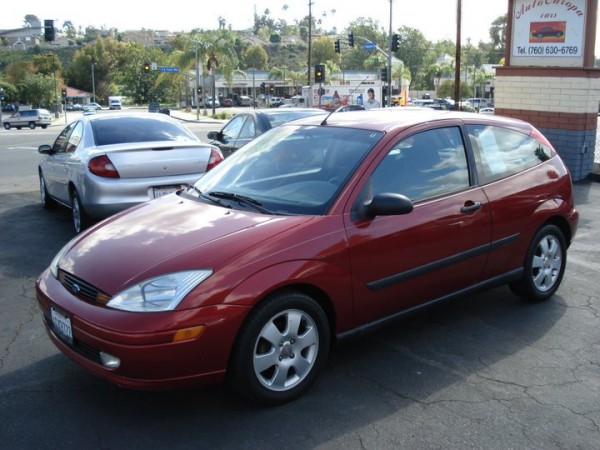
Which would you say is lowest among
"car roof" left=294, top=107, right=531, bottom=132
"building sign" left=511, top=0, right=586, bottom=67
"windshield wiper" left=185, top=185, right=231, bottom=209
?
"windshield wiper" left=185, top=185, right=231, bottom=209

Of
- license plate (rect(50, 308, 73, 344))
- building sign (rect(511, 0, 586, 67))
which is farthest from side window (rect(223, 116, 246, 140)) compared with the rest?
Result: license plate (rect(50, 308, 73, 344))

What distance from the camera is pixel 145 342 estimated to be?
10.2ft

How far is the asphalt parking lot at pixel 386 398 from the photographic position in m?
3.22

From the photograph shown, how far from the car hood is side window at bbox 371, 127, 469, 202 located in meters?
0.71

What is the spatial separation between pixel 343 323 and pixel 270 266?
684 mm

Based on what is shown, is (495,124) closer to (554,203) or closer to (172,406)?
(554,203)

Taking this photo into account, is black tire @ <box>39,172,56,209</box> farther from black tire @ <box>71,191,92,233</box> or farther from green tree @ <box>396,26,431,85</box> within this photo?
green tree @ <box>396,26,431,85</box>

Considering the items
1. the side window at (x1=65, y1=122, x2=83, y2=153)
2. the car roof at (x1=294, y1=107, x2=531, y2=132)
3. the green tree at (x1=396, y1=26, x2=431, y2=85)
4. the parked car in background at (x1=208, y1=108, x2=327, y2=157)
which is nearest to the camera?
the car roof at (x1=294, y1=107, x2=531, y2=132)

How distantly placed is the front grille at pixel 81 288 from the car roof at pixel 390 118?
2032 millimetres

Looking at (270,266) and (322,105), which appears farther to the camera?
(322,105)

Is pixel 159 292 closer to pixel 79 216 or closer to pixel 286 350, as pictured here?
pixel 286 350

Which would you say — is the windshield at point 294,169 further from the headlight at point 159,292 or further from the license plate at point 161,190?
the license plate at point 161,190

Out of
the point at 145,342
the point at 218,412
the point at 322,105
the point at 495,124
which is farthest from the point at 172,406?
the point at 322,105

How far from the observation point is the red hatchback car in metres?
3.22
